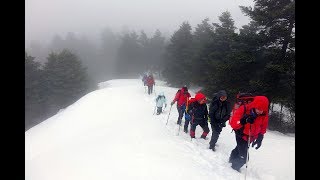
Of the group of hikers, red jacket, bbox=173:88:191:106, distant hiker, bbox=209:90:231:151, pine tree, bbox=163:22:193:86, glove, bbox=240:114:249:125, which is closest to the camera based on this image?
the group of hikers

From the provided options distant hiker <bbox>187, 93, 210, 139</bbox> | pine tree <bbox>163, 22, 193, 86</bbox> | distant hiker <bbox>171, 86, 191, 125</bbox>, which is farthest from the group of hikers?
pine tree <bbox>163, 22, 193, 86</bbox>

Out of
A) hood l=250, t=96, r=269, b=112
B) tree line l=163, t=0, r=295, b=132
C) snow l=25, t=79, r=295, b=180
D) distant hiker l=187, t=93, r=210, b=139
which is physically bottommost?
snow l=25, t=79, r=295, b=180

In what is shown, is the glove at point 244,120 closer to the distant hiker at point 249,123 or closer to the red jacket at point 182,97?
the distant hiker at point 249,123

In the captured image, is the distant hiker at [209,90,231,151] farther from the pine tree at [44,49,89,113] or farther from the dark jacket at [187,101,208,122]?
the pine tree at [44,49,89,113]

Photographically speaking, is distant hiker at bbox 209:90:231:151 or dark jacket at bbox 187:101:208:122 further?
dark jacket at bbox 187:101:208:122

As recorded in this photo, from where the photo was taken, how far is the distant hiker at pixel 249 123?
315 inches

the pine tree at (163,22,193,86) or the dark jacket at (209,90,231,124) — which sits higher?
the pine tree at (163,22,193,86)

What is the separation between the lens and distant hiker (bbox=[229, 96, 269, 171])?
7.99 metres

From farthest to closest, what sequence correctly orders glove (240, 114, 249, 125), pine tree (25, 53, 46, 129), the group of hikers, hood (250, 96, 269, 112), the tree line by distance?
pine tree (25, 53, 46, 129) < the tree line < glove (240, 114, 249, 125) < the group of hikers < hood (250, 96, 269, 112)

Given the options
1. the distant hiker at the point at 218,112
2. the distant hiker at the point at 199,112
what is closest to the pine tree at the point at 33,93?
the distant hiker at the point at 199,112

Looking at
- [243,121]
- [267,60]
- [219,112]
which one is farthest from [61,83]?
[243,121]
